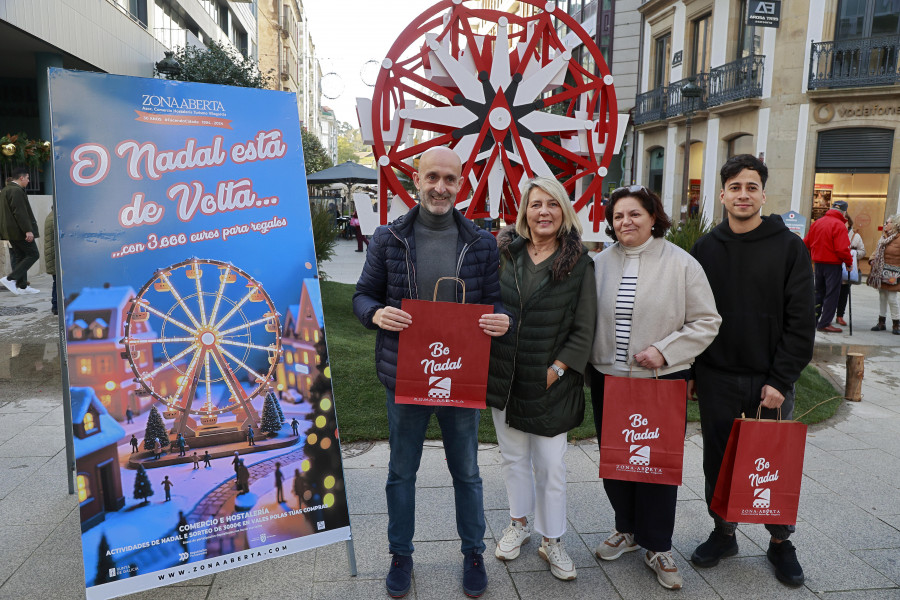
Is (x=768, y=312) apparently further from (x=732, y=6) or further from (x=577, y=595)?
(x=732, y=6)

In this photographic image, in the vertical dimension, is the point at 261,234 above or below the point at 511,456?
above

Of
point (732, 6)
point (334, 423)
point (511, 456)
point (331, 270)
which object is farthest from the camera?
point (732, 6)

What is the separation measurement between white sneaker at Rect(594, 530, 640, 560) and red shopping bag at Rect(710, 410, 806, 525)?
0.57 metres

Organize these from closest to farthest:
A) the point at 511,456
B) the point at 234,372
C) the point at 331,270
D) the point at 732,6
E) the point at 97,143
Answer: the point at 97,143
the point at 234,372
the point at 511,456
the point at 331,270
the point at 732,6

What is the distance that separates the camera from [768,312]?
9.75 ft

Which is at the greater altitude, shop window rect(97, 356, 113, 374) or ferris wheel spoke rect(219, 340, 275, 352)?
ferris wheel spoke rect(219, 340, 275, 352)

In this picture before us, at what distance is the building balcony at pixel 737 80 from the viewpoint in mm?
18172

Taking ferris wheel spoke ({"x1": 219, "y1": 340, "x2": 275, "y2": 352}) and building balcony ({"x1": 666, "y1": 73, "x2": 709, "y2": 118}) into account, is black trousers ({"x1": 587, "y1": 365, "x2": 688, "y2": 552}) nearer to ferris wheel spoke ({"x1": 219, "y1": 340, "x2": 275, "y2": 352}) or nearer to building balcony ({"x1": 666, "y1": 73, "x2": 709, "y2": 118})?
ferris wheel spoke ({"x1": 219, "y1": 340, "x2": 275, "y2": 352})

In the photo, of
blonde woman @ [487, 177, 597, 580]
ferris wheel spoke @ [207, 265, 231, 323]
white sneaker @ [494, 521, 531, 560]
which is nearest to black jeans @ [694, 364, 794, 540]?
blonde woman @ [487, 177, 597, 580]

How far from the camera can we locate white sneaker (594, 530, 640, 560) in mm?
3201

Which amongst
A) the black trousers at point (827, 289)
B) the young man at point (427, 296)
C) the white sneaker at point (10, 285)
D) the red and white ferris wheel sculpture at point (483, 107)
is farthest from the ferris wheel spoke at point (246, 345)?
the white sneaker at point (10, 285)

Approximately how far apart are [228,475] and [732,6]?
21.8 metres

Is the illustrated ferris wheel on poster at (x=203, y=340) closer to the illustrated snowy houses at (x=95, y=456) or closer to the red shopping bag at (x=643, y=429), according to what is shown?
the illustrated snowy houses at (x=95, y=456)

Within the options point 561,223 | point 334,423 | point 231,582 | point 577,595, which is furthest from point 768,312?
point 231,582
